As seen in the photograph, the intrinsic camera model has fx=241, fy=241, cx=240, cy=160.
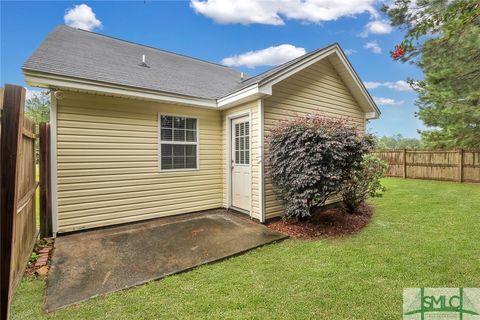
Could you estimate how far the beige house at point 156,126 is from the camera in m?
4.43

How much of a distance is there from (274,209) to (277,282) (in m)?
2.61

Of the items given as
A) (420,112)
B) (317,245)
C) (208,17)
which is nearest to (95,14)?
(208,17)

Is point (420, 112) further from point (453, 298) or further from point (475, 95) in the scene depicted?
point (453, 298)

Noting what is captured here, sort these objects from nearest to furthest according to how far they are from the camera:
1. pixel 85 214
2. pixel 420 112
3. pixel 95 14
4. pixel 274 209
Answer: pixel 85 214 → pixel 274 209 → pixel 95 14 → pixel 420 112

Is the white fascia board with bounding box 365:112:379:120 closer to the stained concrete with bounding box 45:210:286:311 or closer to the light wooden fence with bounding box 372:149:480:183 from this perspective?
the light wooden fence with bounding box 372:149:480:183

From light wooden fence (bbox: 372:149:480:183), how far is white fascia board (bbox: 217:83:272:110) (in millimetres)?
6644

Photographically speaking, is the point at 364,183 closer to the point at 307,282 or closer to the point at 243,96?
the point at 243,96

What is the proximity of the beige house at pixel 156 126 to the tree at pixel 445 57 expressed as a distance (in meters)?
2.07

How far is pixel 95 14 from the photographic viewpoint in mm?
7832

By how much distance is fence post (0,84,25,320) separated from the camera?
3.76 ft

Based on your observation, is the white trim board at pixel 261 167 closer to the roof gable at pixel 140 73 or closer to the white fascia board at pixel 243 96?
the white fascia board at pixel 243 96

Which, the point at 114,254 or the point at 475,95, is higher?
the point at 475,95

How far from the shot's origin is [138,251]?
3.74 meters

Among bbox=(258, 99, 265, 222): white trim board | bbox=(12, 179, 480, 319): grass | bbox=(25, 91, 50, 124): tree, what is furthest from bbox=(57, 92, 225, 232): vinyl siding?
bbox=(25, 91, 50, 124): tree
